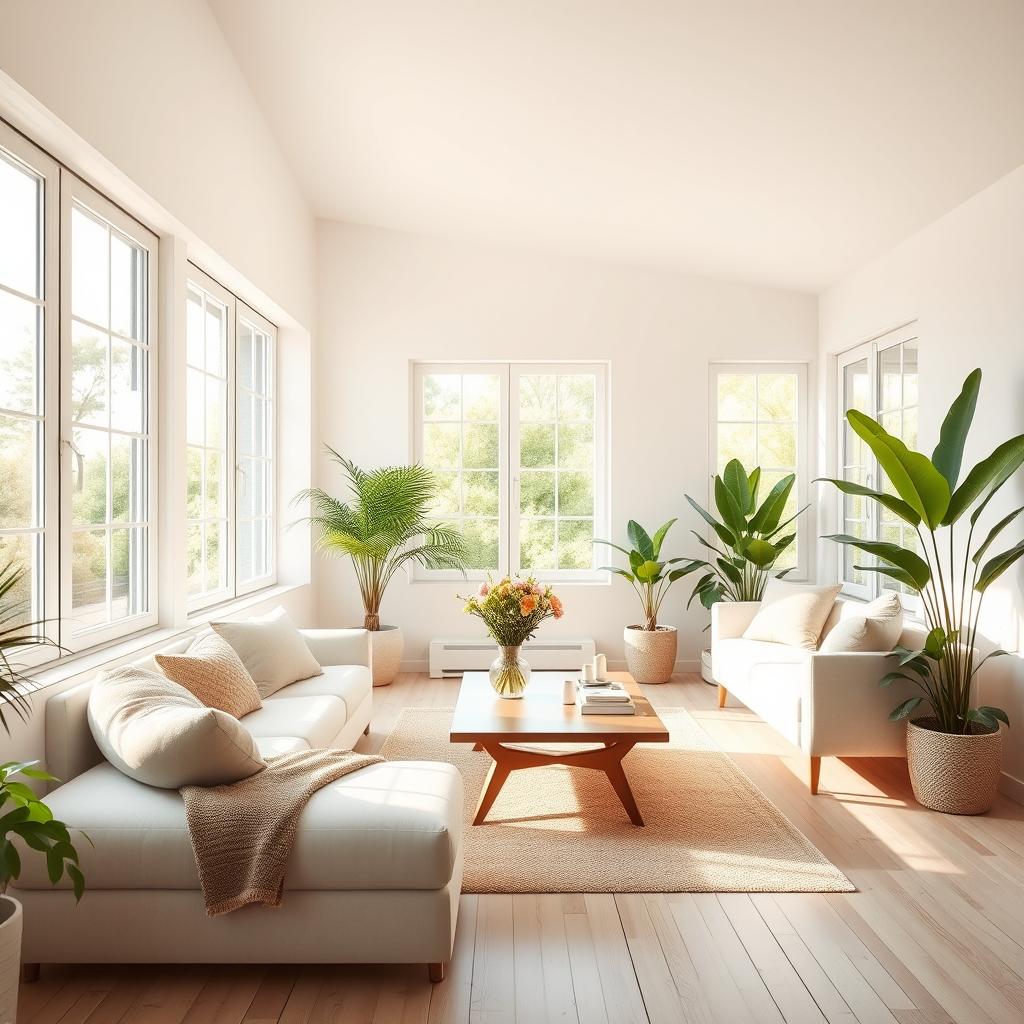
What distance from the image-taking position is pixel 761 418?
20.9 feet

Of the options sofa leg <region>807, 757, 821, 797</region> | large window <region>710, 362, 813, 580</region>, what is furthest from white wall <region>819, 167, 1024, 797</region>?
large window <region>710, 362, 813, 580</region>

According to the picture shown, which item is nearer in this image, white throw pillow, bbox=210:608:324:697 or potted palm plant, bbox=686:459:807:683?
white throw pillow, bbox=210:608:324:697

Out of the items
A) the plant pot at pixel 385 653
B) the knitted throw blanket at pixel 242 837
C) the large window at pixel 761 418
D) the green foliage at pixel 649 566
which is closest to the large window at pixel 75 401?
the knitted throw blanket at pixel 242 837

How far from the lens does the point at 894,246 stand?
16.0 feet

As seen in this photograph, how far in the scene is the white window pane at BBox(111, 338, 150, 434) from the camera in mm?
3453

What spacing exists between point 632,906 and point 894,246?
3941 millimetres

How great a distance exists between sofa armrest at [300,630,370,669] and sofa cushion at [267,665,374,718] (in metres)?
0.06

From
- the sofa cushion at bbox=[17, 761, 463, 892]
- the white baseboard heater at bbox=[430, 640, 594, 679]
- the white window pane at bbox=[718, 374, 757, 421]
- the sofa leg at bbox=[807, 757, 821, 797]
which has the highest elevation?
the white window pane at bbox=[718, 374, 757, 421]

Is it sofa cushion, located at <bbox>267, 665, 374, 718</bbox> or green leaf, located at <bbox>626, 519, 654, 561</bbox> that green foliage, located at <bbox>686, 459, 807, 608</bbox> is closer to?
green leaf, located at <bbox>626, 519, 654, 561</bbox>

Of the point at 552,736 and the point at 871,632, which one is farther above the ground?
the point at 871,632

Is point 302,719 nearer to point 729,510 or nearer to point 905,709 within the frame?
point 905,709

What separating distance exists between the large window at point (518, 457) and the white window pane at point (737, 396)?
88 cm

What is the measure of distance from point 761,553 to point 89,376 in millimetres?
3967

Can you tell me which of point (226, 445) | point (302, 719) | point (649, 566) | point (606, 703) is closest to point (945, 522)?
point (606, 703)
